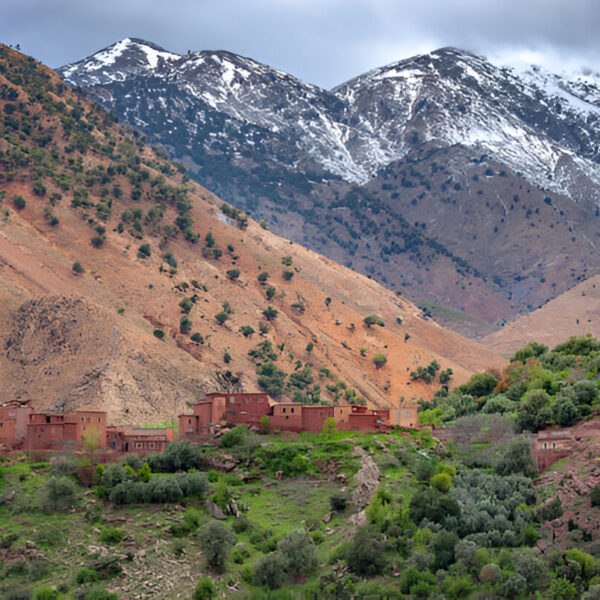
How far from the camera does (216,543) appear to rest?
5766cm

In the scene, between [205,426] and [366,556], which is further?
[205,426]

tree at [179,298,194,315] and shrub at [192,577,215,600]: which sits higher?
tree at [179,298,194,315]

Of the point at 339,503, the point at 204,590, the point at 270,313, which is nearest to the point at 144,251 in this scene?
the point at 270,313

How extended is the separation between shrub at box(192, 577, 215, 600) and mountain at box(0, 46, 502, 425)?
103 feet

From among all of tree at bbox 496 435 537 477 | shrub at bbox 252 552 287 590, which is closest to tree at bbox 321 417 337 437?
tree at bbox 496 435 537 477

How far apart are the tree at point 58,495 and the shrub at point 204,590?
8.67 metres

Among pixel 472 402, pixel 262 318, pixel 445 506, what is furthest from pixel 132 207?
pixel 445 506

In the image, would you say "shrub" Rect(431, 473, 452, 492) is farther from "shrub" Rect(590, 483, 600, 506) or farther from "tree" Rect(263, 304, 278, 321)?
"tree" Rect(263, 304, 278, 321)

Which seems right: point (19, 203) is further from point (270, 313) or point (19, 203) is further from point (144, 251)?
point (270, 313)

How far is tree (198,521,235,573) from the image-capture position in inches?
2261

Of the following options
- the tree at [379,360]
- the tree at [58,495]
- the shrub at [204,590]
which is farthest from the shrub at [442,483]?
the tree at [379,360]

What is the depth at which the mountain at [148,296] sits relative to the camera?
9444 centimetres

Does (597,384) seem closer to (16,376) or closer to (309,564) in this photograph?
(309,564)

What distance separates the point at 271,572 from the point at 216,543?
3.06 metres
